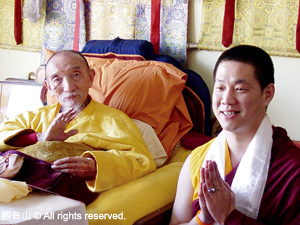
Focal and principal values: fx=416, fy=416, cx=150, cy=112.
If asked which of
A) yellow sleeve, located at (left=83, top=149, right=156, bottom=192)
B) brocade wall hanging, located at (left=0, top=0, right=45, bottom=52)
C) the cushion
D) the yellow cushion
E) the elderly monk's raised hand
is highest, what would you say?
brocade wall hanging, located at (left=0, top=0, right=45, bottom=52)

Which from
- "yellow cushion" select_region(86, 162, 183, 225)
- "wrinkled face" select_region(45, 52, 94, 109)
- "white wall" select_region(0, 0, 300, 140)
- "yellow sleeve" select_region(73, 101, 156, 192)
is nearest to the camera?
"yellow cushion" select_region(86, 162, 183, 225)

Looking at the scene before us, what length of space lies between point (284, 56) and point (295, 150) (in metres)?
1.15

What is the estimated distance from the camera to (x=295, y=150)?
1.29m

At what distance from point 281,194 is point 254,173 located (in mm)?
99

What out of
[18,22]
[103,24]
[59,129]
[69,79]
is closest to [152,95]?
[69,79]

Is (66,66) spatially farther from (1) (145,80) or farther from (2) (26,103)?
(2) (26,103)

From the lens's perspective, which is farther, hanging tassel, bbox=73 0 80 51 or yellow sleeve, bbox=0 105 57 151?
hanging tassel, bbox=73 0 80 51

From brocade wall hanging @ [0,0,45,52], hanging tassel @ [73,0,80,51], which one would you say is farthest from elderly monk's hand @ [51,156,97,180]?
brocade wall hanging @ [0,0,45,52]

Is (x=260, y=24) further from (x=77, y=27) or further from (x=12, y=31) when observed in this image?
(x=12, y=31)

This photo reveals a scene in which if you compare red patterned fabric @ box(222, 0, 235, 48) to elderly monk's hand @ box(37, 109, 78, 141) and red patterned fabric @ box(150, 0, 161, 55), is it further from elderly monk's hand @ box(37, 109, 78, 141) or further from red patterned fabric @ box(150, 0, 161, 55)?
elderly monk's hand @ box(37, 109, 78, 141)

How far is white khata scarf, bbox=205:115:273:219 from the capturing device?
126 centimetres

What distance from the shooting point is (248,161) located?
4.28ft

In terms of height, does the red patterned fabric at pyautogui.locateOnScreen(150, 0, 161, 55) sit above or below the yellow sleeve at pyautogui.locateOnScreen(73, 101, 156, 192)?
above

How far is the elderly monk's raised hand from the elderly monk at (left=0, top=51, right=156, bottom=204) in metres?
0.52
